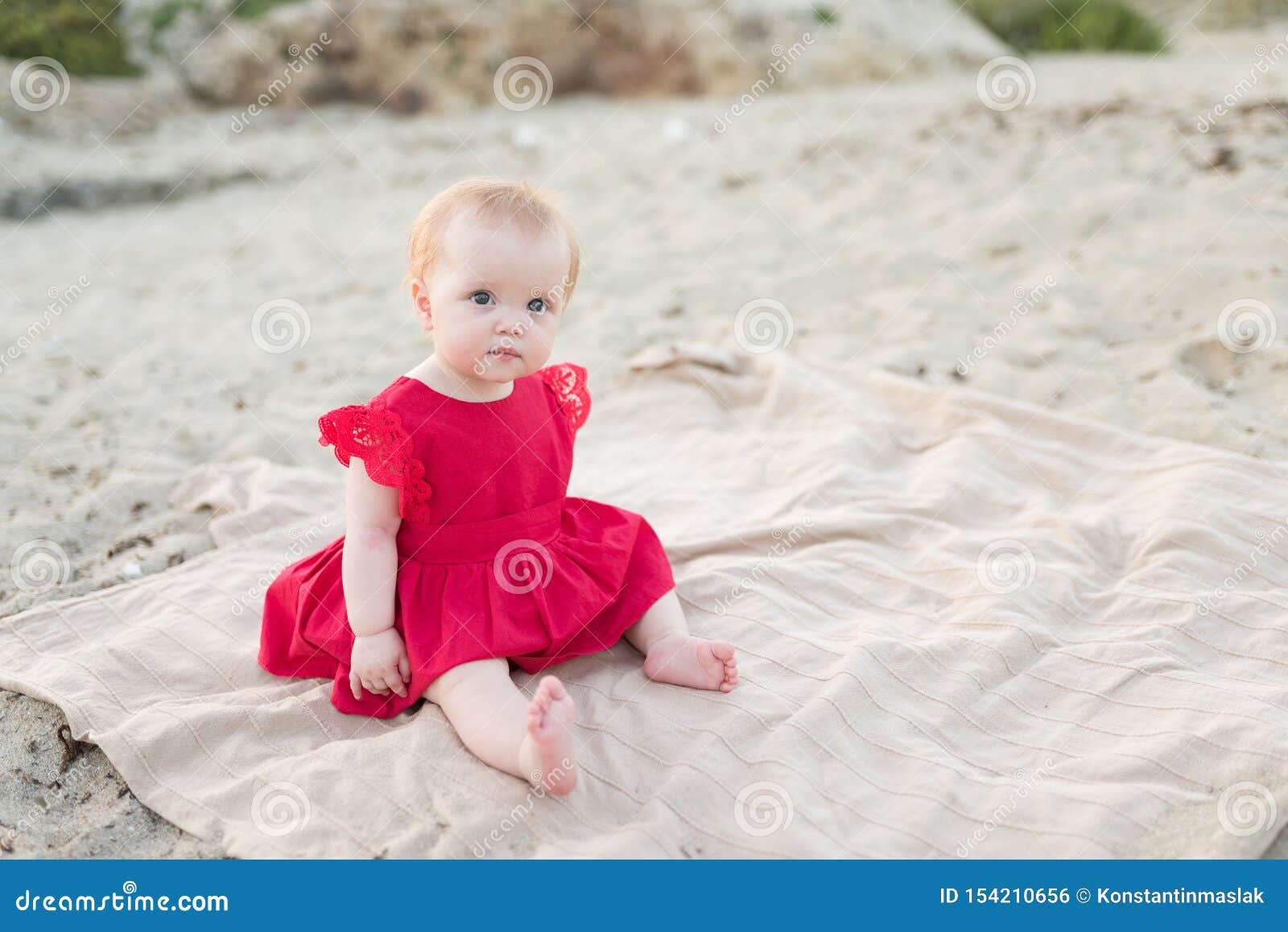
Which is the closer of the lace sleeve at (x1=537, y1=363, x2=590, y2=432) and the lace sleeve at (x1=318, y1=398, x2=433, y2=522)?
the lace sleeve at (x1=318, y1=398, x2=433, y2=522)

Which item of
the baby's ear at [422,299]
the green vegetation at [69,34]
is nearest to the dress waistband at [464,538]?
the baby's ear at [422,299]

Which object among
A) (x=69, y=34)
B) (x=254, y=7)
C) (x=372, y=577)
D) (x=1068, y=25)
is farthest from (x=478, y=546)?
(x=1068, y=25)

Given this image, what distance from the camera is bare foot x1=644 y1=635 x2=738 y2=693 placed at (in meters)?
2.17

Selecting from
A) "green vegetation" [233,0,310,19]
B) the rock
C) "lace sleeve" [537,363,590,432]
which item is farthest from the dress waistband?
"green vegetation" [233,0,310,19]

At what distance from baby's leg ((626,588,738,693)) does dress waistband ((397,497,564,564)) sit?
32 centimetres

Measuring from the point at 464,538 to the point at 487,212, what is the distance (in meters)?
0.65

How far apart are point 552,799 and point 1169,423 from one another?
7.29 ft

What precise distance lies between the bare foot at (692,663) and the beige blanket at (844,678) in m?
0.04

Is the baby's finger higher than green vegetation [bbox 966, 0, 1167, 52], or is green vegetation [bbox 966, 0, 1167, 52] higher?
green vegetation [bbox 966, 0, 1167, 52]

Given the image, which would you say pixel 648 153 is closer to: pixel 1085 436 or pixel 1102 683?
pixel 1085 436

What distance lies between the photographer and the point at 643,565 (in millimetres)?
2400

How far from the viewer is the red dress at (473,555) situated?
2.08 metres

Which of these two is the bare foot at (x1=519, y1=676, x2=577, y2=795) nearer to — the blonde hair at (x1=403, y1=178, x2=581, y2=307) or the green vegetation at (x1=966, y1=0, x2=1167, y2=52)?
the blonde hair at (x1=403, y1=178, x2=581, y2=307)
